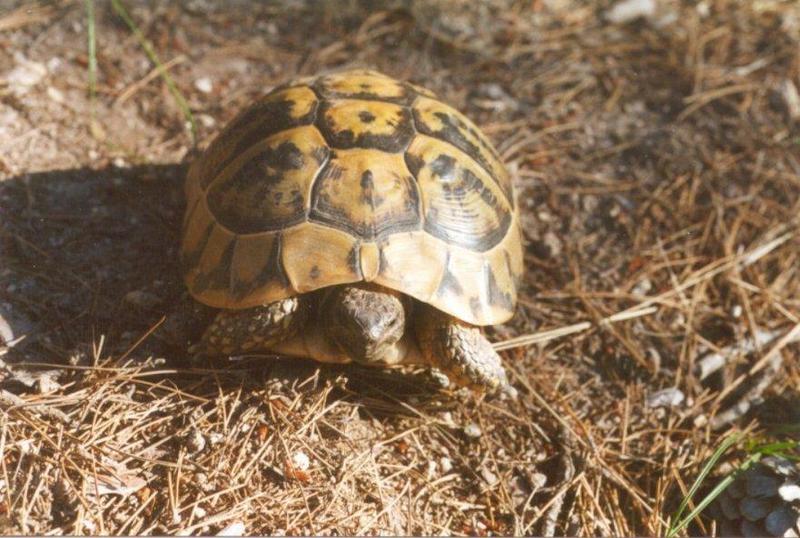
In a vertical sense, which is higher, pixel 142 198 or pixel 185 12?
pixel 185 12

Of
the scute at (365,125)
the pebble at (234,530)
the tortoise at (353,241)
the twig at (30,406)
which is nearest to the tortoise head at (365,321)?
the tortoise at (353,241)

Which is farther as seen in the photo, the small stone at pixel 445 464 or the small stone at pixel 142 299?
the small stone at pixel 142 299

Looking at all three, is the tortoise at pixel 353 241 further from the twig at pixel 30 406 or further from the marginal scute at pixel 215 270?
the twig at pixel 30 406

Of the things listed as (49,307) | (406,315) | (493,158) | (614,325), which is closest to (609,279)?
(614,325)

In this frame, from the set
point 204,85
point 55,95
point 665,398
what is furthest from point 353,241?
point 55,95

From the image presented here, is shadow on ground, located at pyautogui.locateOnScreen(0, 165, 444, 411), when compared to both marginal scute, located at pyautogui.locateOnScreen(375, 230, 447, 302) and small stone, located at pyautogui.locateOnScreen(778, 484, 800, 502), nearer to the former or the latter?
marginal scute, located at pyautogui.locateOnScreen(375, 230, 447, 302)

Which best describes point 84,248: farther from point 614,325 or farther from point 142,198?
point 614,325
